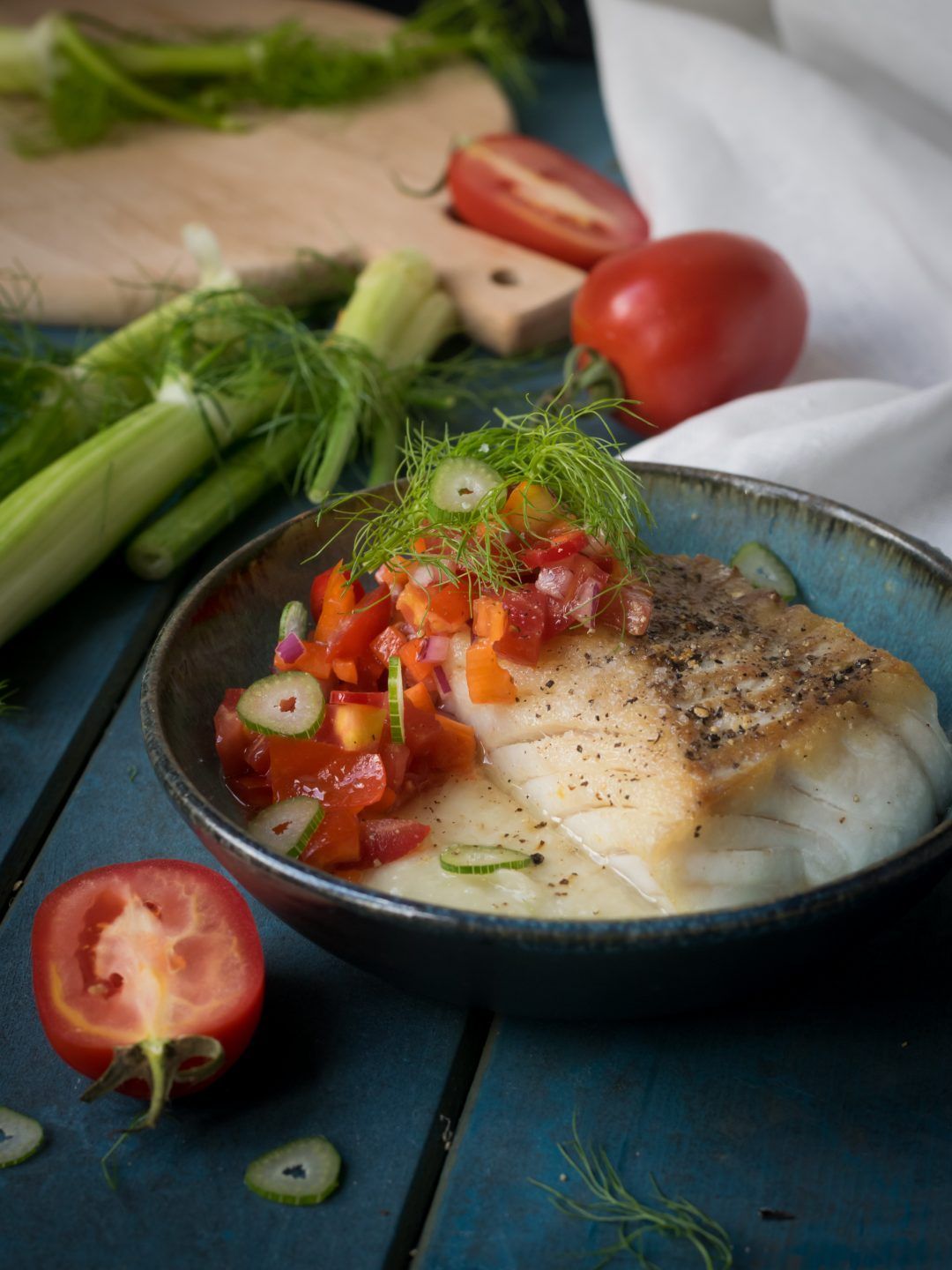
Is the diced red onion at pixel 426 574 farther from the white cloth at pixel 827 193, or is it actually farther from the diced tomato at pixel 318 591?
the white cloth at pixel 827 193

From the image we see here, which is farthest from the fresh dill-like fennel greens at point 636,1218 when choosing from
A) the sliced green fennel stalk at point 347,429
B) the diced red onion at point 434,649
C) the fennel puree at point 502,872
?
the sliced green fennel stalk at point 347,429

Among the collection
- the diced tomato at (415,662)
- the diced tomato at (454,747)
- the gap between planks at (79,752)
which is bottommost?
the gap between planks at (79,752)

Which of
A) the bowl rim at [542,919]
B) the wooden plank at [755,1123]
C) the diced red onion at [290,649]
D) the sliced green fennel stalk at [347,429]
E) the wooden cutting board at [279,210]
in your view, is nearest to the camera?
the bowl rim at [542,919]

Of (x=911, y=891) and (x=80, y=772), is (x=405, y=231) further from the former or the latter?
(x=911, y=891)

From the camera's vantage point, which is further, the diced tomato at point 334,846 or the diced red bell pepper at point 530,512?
the diced red bell pepper at point 530,512

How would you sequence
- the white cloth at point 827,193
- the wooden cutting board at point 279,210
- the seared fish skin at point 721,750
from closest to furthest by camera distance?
the seared fish skin at point 721,750, the white cloth at point 827,193, the wooden cutting board at point 279,210

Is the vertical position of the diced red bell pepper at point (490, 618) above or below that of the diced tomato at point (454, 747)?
above

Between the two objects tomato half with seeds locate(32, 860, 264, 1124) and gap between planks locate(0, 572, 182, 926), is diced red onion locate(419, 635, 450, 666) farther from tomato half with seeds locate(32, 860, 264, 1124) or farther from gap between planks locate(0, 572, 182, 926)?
gap between planks locate(0, 572, 182, 926)

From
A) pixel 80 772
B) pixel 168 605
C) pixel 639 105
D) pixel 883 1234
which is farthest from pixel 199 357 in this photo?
pixel 883 1234
